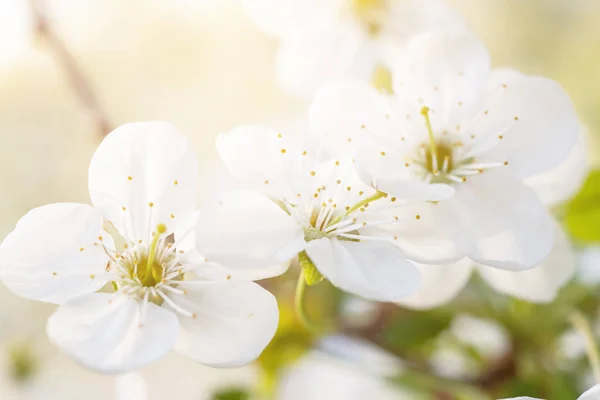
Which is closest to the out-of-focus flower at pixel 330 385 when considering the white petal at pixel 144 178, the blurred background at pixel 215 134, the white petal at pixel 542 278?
the blurred background at pixel 215 134

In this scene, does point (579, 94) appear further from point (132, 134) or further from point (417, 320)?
point (132, 134)

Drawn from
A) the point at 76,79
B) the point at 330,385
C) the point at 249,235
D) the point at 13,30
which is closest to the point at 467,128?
the point at 249,235

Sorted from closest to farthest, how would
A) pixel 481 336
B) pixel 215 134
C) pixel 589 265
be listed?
pixel 589 265, pixel 481 336, pixel 215 134

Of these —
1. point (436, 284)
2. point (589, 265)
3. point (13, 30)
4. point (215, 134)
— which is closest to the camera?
point (436, 284)

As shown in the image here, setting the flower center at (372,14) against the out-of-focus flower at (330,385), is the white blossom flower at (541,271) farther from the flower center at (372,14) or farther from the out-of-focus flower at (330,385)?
the out-of-focus flower at (330,385)

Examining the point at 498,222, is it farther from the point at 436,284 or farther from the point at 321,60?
the point at 321,60
